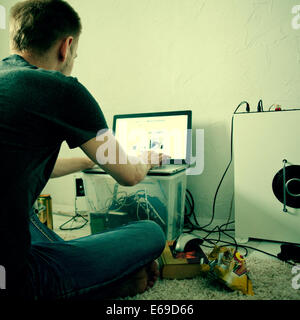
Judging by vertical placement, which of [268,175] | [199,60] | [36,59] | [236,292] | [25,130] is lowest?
[236,292]

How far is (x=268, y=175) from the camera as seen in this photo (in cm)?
100

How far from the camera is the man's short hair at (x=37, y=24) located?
0.57m

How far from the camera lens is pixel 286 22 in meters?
1.11

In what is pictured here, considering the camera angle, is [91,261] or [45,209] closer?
[91,261]

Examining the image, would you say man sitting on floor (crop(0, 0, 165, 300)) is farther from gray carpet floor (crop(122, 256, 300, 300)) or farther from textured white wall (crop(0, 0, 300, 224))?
textured white wall (crop(0, 0, 300, 224))

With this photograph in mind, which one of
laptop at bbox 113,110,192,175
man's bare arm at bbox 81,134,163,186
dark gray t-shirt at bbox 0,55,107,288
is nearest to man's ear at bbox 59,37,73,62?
dark gray t-shirt at bbox 0,55,107,288

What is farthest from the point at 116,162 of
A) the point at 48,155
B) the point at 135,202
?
the point at 135,202

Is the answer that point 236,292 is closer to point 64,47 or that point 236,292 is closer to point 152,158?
point 152,158

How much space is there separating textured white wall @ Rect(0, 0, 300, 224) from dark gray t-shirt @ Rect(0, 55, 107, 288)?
0.87 metres

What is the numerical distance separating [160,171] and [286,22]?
0.88 m

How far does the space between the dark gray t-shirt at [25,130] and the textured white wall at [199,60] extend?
2.86 ft

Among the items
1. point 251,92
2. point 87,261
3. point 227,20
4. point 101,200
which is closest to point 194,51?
point 227,20

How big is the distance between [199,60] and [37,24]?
89 cm

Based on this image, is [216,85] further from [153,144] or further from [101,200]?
[101,200]
